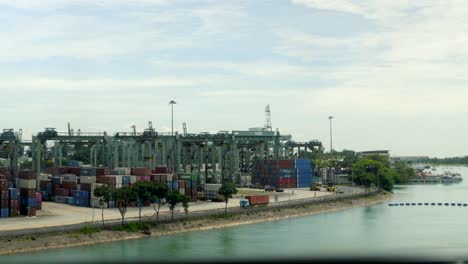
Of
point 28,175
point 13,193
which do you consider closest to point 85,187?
point 28,175

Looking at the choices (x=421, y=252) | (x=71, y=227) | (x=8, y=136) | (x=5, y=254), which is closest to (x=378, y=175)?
(x=8, y=136)

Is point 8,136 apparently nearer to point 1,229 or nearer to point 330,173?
point 1,229

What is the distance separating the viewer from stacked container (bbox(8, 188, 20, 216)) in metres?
18.5

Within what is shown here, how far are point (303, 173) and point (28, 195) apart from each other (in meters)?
22.3

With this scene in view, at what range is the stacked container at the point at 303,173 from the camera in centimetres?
3722

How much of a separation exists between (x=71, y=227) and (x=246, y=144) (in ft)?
79.8

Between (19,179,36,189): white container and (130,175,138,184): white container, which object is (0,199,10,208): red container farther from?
(130,175,138,184): white container

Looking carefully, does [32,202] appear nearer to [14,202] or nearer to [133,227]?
[14,202]

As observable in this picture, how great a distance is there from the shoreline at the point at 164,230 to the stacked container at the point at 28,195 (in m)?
3.99

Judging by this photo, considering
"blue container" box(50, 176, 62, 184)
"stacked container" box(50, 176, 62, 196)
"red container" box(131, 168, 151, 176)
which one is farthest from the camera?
"blue container" box(50, 176, 62, 184)

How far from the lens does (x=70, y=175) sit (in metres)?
25.7

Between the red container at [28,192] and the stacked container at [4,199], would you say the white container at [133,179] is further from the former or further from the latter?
the stacked container at [4,199]

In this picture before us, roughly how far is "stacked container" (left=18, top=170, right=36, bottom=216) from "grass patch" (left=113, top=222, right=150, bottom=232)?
3.91 meters

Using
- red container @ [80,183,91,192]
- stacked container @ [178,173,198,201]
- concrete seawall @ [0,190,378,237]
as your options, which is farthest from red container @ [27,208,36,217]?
stacked container @ [178,173,198,201]
